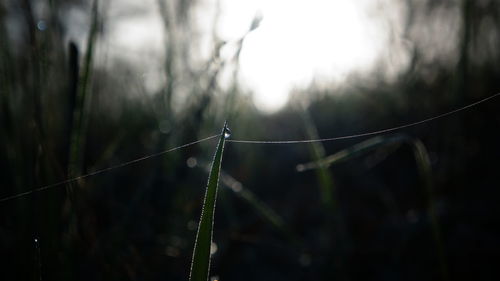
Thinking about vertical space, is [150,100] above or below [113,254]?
above

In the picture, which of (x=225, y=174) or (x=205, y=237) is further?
(x=225, y=174)

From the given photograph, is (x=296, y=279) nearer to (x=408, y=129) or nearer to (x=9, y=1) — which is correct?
(x=408, y=129)

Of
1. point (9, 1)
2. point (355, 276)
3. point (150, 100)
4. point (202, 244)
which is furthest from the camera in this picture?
point (150, 100)

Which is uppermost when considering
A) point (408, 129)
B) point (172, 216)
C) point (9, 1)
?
point (9, 1)

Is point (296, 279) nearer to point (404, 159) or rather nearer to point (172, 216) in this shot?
point (172, 216)

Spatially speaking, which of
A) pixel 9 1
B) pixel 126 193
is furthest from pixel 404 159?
pixel 9 1

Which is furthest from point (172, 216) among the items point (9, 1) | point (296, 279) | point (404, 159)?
point (404, 159)

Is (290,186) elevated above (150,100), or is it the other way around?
(150,100)

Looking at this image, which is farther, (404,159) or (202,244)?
(404,159)

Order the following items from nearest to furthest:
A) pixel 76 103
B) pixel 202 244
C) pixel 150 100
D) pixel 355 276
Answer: pixel 202 244 → pixel 76 103 → pixel 355 276 → pixel 150 100
